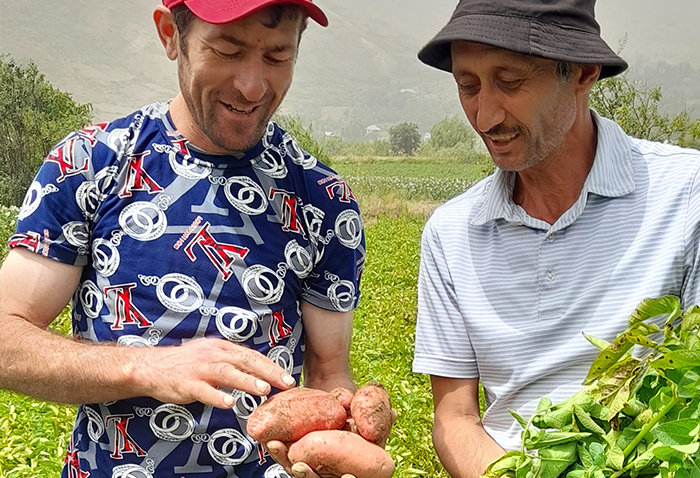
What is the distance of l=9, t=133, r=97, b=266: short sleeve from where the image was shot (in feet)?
5.14

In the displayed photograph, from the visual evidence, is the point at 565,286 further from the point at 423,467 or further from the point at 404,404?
the point at 404,404

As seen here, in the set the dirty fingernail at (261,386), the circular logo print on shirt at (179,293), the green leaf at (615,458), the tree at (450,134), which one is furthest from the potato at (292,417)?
the tree at (450,134)

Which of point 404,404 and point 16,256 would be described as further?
point 404,404

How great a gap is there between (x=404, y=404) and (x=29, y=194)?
2.77m

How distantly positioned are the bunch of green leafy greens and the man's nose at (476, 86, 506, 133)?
64 centimetres

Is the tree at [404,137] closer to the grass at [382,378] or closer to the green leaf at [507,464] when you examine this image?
the grass at [382,378]

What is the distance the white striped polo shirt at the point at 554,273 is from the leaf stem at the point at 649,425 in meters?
0.62

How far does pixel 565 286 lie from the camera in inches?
72.4

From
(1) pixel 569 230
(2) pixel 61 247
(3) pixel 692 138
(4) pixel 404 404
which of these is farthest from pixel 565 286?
(3) pixel 692 138

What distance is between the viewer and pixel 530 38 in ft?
5.60

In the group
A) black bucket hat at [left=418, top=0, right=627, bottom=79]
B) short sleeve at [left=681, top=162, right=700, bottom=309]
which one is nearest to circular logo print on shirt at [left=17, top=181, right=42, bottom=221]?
black bucket hat at [left=418, top=0, right=627, bottom=79]

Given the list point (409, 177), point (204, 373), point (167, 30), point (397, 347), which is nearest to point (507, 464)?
point (204, 373)

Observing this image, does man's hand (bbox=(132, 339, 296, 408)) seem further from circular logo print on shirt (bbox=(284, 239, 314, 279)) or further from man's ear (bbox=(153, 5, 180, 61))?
man's ear (bbox=(153, 5, 180, 61))

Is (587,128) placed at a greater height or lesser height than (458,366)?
greater
